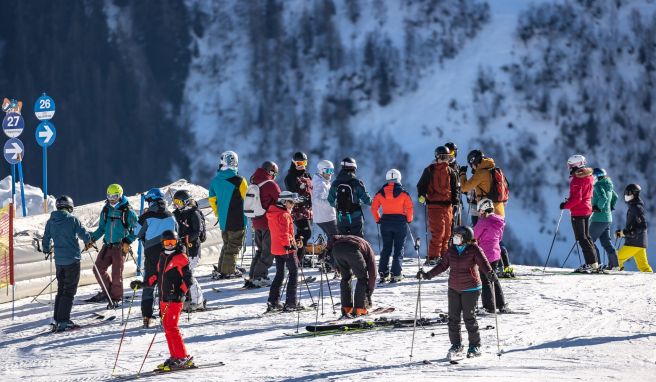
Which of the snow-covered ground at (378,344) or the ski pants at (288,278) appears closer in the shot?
the snow-covered ground at (378,344)

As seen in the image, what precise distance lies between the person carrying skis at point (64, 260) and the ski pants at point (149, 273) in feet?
2.83

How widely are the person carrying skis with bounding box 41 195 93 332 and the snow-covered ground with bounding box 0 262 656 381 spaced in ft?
0.89

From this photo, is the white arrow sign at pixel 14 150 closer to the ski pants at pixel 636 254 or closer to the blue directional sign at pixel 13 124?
the blue directional sign at pixel 13 124

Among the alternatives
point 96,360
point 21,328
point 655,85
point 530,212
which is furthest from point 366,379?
point 655,85

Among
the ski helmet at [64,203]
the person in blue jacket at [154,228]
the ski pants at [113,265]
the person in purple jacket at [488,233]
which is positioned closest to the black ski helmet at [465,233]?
the person in purple jacket at [488,233]

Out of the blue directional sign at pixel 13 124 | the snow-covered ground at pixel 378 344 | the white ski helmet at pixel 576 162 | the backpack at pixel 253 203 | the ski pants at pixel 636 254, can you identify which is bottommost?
the snow-covered ground at pixel 378 344

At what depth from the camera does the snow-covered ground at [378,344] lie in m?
8.66

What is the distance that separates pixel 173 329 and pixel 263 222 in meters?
3.90

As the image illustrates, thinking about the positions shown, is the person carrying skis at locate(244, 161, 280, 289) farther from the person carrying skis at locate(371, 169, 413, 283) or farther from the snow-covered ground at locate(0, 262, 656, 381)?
the person carrying skis at locate(371, 169, 413, 283)

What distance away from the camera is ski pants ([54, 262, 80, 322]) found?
11.5 metres

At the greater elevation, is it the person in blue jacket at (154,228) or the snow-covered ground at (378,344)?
the person in blue jacket at (154,228)

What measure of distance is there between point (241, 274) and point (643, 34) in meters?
24.0

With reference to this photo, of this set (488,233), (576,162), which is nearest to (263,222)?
(488,233)

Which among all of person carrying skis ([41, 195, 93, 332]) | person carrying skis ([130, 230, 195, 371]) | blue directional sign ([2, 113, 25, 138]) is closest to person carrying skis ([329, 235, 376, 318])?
person carrying skis ([130, 230, 195, 371])
